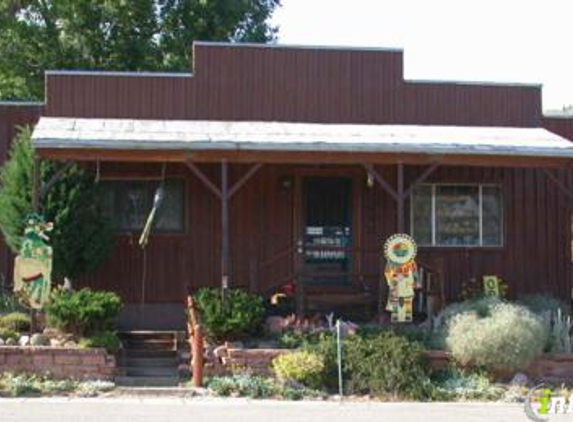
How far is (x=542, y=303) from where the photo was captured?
19406 millimetres

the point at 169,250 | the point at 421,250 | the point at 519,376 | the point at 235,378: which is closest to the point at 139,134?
the point at 169,250

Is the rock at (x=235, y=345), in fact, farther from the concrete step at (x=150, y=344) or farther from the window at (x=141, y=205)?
the window at (x=141, y=205)

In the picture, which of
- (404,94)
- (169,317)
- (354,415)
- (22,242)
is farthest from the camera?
(404,94)

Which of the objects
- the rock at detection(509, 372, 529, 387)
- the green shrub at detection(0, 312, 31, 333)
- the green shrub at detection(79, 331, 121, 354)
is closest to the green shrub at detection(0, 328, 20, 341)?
the green shrub at detection(0, 312, 31, 333)

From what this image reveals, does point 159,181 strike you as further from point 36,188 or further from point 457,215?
point 457,215

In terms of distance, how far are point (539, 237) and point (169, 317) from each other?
760 cm

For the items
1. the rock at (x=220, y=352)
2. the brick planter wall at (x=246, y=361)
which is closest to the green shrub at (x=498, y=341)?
the brick planter wall at (x=246, y=361)

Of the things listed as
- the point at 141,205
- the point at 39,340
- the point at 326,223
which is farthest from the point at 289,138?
the point at 39,340

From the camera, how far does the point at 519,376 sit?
52.1 feet

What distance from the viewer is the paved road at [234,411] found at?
12.6 meters

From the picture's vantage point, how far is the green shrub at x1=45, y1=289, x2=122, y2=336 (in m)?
15.9

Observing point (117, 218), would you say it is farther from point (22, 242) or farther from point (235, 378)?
point (235, 378)

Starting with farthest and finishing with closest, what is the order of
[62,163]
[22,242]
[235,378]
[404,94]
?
[404,94] → [62,163] → [22,242] → [235,378]

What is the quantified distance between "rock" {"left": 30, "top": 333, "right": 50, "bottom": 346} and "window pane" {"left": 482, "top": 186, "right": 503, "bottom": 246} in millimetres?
9138
